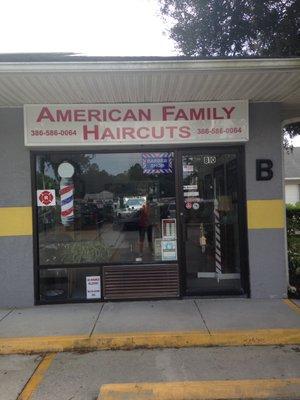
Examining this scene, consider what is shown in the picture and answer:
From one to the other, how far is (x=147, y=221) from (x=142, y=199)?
380 millimetres

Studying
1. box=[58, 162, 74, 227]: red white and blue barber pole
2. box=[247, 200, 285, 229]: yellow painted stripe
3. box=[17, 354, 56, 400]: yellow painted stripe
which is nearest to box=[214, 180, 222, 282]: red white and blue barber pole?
box=[247, 200, 285, 229]: yellow painted stripe

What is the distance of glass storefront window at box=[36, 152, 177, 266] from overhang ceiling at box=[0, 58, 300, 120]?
101cm

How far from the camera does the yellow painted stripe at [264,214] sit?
7.66 meters

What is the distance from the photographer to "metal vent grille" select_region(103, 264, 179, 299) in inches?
303

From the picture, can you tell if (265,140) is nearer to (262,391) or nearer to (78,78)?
(78,78)

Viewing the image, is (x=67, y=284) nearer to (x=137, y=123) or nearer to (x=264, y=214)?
(x=137, y=123)

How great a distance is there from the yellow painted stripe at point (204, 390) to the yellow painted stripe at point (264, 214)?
326 cm

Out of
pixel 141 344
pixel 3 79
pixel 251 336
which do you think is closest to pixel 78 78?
pixel 3 79

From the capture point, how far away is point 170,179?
25.6 ft

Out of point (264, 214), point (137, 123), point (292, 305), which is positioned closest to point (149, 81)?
point (137, 123)

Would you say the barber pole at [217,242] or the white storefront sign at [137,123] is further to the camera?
the barber pole at [217,242]

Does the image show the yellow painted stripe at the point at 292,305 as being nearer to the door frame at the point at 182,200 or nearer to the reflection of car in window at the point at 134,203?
the door frame at the point at 182,200

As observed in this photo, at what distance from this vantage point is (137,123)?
7.50 meters

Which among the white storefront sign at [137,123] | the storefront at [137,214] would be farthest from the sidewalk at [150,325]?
the white storefront sign at [137,123]
